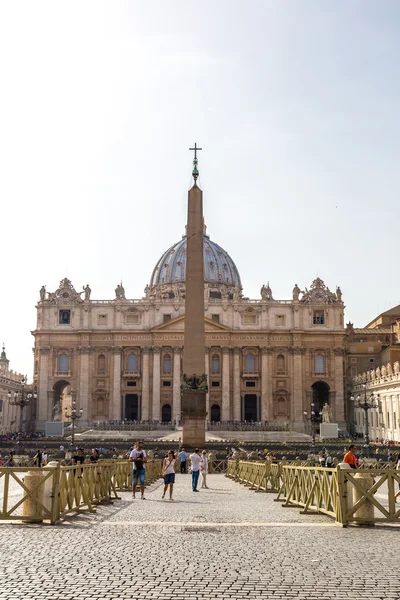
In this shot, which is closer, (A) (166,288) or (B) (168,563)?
(B) (168,563)

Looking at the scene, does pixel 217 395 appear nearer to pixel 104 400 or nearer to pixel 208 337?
pixel 208 337

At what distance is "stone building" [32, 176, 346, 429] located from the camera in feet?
287

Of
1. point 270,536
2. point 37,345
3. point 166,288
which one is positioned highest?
point 166,288

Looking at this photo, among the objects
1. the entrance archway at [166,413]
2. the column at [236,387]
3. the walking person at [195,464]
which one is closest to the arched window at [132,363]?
the entrance archway at [166,413]

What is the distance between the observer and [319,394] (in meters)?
94.0

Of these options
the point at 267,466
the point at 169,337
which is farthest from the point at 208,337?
the point at 267,466

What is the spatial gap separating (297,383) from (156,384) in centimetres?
1671

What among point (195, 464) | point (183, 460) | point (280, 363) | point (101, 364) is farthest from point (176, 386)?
point (195, 464)

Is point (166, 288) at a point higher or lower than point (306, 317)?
higher

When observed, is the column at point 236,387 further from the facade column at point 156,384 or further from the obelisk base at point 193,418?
the obelisk base at point 193,418

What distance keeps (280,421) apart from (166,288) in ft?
111

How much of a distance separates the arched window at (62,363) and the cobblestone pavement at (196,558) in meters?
76.9

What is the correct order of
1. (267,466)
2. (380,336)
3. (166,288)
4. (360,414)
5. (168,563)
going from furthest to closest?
(166,288)
(380,336)
(360,414)
(267,466)
(168,563)

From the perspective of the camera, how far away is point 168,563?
908 centimetres
